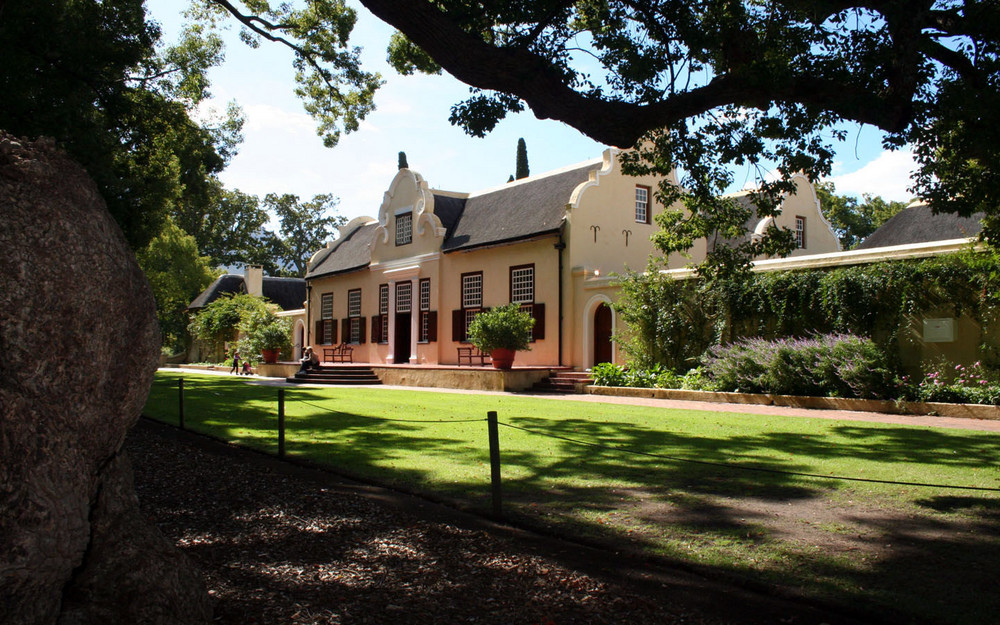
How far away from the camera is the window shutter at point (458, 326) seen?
27.4m

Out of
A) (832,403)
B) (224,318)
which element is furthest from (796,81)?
(224,318)

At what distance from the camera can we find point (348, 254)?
3575cm

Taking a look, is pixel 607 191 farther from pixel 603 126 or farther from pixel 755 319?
pixel 603 126

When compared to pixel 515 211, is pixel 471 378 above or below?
below

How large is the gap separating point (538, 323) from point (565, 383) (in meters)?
3.59

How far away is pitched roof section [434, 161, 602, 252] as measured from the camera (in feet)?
81.7

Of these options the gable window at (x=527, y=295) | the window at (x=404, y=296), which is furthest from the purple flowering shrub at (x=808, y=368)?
the window at (x=404, y=296)

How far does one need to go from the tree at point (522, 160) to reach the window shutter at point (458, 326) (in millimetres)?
12662

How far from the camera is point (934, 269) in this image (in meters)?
15.0

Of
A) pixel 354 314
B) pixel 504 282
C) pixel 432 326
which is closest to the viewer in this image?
pixel 504 282

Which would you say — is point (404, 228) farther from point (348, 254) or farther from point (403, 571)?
point (403, 571)

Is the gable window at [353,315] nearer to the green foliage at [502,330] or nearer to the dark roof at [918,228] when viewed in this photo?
the green foliage at [502,330]

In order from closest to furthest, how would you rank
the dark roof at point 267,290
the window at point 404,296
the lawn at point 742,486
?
the lawn at point 742,486, the window at point 404,296, the dark roof at point 267,290

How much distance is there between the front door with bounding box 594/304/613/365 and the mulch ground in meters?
16.6
